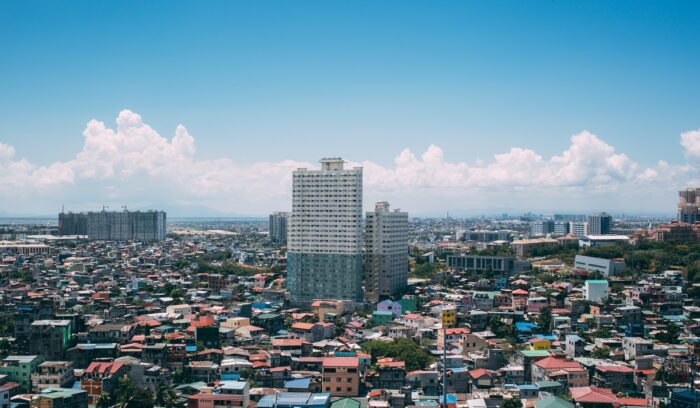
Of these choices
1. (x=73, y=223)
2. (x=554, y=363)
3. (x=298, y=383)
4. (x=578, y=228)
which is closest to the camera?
(x=298, y=383)

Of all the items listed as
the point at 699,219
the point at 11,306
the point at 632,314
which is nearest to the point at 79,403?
the point at 11,306

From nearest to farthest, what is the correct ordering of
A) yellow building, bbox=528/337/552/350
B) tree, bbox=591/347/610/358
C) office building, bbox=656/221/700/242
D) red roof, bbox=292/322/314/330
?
1. tree, bbox=591/347/610/358
2. yellow building, bbox=528/337/552/350
3. red roof, bbox=292/322/314/330
4. office building, bbox=656/221/700/242

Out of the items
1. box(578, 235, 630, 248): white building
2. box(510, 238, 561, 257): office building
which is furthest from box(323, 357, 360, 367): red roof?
box(578, 235, 630, 248): white building

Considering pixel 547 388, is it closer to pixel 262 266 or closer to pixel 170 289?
pixel 170 289

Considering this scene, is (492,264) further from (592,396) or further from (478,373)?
(592,396)

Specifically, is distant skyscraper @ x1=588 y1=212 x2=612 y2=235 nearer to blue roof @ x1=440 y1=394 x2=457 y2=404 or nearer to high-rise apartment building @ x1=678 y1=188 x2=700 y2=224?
high-rise apartment building @ x1=678 y1=188 x2=700 y2=224

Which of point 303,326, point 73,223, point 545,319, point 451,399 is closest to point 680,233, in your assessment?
point 545,319

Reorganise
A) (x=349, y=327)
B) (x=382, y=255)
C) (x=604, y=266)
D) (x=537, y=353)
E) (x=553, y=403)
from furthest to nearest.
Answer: (x=604, y=266), (x=382, y=255), (x=349, y=327), (x=537, y=353), (x=553, y=403)
